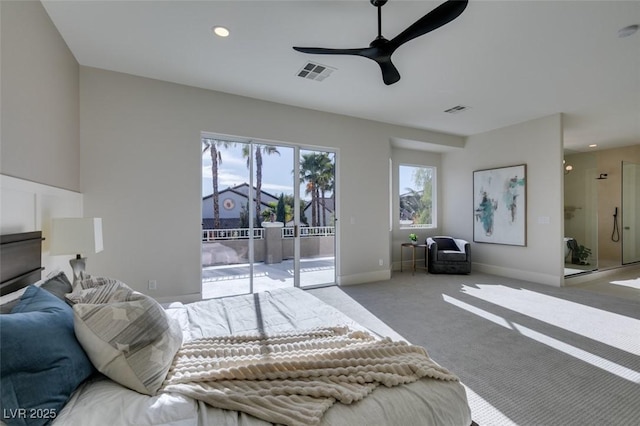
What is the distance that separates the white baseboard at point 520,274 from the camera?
466 centimetres

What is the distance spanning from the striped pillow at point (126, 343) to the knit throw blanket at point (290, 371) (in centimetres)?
8

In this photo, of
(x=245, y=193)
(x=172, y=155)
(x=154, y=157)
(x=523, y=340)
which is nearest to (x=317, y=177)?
(x=245, y=193)

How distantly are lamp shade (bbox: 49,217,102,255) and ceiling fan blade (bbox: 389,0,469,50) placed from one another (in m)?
2.82

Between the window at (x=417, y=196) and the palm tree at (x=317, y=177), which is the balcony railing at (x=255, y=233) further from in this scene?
the window at (x=417, y=196)

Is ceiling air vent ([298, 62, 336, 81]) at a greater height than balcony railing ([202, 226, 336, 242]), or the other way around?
ceiling air vent ([298, 62, 336, 81])

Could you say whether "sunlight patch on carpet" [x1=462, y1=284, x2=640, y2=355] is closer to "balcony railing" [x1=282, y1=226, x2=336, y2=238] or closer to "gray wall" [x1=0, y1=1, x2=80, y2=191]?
"balcony railing" [x1=282, y1=226, x2=336, y2=238]

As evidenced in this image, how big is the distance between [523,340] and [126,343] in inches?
131

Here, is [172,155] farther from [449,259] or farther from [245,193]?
[449,259]

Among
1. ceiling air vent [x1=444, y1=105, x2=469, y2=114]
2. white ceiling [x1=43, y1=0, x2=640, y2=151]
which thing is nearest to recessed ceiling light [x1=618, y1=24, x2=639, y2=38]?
white ceiling [x1=43, y1=0, x2=640, y2=151]

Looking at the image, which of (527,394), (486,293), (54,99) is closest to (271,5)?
(54,99)

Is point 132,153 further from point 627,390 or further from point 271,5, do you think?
point 627,390

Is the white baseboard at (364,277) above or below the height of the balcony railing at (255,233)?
below

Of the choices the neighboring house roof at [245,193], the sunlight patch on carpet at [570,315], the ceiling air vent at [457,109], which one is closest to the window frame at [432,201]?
the ceiling air vent at [457,109]

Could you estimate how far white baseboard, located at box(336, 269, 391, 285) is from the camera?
4.77m
